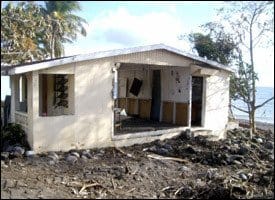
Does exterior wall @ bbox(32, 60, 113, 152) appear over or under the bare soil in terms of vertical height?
over

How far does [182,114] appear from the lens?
17094mm

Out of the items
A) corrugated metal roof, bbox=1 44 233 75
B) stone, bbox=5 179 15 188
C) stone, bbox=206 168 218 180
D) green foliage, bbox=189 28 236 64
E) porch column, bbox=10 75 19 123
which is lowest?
stone, bbox=206 168 218 180

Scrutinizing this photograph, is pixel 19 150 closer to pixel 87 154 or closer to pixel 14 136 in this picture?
pixel 14 136

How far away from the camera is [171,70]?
698 inches

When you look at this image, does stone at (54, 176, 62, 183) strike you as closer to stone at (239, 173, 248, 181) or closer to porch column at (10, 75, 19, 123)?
stone at (239, 173, 248, 181)

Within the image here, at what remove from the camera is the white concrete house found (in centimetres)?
1312

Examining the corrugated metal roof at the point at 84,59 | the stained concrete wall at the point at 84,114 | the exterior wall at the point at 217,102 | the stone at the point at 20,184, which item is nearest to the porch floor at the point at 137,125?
the stained concrete wall at the point at 84,114

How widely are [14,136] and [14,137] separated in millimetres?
33

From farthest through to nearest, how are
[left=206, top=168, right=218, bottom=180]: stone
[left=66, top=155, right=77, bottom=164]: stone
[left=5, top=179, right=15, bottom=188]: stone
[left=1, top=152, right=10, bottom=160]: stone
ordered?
[left=66, top=155, right=77, bottom=164]: stone → [left=1, top=152, right=10, bottom=160]: stone → [left=206, top=168, right=218, bottom=180]: stone → [left=5, top=179, right=15, bottom=188]: stone

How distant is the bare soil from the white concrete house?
0.61m

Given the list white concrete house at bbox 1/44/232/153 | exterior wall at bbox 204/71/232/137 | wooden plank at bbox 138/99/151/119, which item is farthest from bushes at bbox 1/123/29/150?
exterior wall at bbox 204/71/232/137

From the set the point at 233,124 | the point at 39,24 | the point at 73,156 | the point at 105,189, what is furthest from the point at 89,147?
the point at 39,24

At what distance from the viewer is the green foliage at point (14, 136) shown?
1319 cm

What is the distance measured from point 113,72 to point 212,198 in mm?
6633
